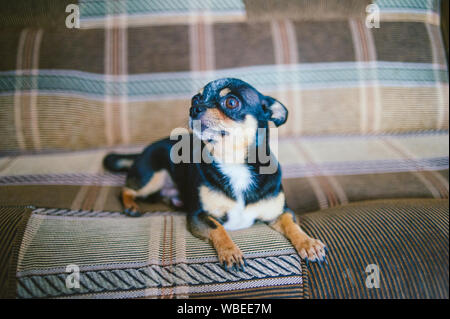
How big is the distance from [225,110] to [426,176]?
86 centimetres

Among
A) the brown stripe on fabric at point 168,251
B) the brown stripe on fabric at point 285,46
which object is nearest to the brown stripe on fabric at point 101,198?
the brown stripe on fabric at point 168,251

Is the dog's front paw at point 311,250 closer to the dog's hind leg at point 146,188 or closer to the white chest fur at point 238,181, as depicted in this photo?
the white chest fur at point 238,181

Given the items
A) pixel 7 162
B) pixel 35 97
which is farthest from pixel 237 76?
pixel 7 162

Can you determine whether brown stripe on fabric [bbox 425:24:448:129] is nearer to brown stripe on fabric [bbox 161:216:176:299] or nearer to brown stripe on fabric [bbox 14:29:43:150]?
brown stripe on fabric [bbox 161:216:176:299]

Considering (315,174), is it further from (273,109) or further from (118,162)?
(118,162)

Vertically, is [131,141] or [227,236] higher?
[131,141]

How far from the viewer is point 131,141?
1.41 metres

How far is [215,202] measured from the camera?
2.63 feet

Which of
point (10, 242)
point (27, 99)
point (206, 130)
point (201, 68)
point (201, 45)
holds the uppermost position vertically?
point (201, 45)

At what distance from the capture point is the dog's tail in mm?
1176

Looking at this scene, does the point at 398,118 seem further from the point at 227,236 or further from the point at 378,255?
the point at 227,236
